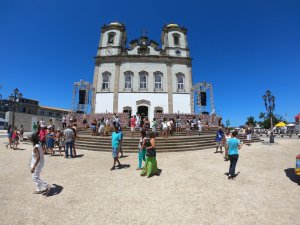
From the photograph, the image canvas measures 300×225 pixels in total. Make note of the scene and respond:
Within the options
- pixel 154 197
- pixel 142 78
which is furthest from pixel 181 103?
pixel 154 197

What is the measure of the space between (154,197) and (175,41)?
27.6 meters

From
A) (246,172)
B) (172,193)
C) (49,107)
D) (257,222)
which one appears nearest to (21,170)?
(172,193)

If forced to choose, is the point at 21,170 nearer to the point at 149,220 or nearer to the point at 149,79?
the point at 149,220

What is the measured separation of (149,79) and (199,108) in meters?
8.27

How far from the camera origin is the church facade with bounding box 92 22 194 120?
24953 mm

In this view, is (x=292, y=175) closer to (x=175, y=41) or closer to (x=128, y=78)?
(x=128, y=78)

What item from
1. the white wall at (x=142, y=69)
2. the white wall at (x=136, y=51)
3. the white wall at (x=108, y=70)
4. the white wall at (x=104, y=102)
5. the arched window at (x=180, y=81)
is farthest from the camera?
the white wall at (x=136, y=51)

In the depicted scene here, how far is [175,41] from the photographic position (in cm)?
2839

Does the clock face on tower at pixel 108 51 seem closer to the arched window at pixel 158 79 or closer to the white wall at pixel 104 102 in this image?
the white wall at pixel 104 102

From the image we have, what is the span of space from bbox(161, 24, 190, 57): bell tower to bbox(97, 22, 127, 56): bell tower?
7182mm

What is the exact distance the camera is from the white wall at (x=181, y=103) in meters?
25.0

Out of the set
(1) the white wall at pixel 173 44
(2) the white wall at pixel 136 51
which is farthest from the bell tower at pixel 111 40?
(1) the white wall at pixel 173 44

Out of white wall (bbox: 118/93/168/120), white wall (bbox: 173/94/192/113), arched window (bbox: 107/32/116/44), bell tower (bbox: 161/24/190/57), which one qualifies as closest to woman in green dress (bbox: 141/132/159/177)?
white wall (bbox: 118/93/168/120)

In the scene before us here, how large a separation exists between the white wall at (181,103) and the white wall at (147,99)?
4.25ft
